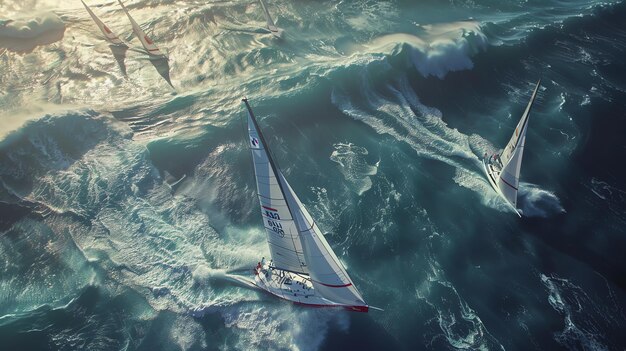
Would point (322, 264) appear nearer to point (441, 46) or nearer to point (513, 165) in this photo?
point (513, 165)

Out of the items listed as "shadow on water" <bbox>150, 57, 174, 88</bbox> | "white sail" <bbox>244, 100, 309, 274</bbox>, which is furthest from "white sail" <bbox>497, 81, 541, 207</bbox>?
"shadow on water" <bbox>150, 57, 174, 88</bbox>

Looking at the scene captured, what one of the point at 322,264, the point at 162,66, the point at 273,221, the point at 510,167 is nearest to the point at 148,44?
the point at 162,66

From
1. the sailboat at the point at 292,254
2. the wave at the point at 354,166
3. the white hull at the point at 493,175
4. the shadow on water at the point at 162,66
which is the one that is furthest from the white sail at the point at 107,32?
the white hull at the point at 493,175

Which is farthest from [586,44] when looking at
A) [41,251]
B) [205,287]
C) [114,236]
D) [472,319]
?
[41,251]

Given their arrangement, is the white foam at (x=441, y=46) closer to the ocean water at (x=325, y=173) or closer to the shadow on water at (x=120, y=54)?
the ocean water at (x=325, y=173)

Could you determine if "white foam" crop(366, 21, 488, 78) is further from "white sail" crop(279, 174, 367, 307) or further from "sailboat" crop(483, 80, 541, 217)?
"white sail" crop(279, 174, 367, 307)

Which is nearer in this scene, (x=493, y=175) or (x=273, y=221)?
(x=273, y=221)
